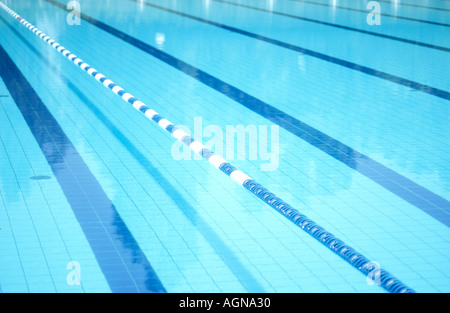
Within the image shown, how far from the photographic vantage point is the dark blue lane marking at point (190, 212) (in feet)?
11.3

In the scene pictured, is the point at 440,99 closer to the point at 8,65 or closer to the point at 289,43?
the point at 289,43

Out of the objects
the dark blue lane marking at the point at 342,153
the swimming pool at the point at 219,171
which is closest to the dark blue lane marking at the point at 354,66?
the swimming pool at the point at 219,171

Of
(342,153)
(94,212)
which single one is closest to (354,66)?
(342,153)

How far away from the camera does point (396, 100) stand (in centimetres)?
726

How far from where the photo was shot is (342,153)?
5508mm

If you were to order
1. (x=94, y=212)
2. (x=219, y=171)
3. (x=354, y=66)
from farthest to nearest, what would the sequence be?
(x=354, y=66), (x=219, y=171), (x=94, y=212)

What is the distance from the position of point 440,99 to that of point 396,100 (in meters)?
0.47

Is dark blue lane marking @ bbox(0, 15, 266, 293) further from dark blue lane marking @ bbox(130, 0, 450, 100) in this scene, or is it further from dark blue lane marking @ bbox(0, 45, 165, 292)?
dark blue lane marking @ bbox(130, 0, 450, 100)

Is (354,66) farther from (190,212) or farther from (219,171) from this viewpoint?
(190,212)

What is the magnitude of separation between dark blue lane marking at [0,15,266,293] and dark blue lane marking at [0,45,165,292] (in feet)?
1.30

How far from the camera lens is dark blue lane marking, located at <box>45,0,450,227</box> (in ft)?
14.7

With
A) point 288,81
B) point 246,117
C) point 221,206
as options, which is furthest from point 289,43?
point 221,206

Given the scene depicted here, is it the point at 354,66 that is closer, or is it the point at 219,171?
the point at 219,171

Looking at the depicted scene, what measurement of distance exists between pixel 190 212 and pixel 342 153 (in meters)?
1.69
